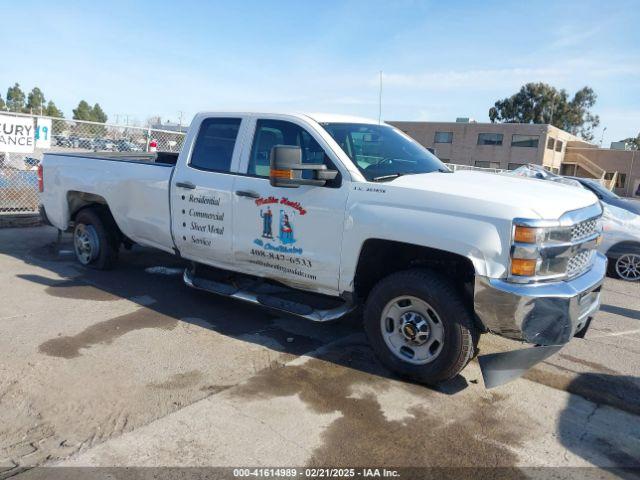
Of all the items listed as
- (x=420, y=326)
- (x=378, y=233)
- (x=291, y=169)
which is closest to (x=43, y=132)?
(x=291, y=169)

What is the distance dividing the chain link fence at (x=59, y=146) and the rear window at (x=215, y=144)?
15.2ft

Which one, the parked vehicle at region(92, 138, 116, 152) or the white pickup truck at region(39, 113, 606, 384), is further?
the parked vehicle at region(92, 138, 116, 152)

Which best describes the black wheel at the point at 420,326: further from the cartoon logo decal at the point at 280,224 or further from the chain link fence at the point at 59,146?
the chain link fence at the point at 59,146

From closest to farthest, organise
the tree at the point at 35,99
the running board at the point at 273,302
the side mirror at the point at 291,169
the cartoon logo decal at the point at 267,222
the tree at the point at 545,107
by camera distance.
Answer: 1. the side mirror at the point at 291,169
2. the running board at the point at 273,302
3. the cartoon logo decal at the point at 267,222
4. the tree at the point at 545,107
5. the tree at the point at 35,99

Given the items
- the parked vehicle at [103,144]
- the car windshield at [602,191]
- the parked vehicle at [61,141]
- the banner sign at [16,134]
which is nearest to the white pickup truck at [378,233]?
the banner sign at [16,134]

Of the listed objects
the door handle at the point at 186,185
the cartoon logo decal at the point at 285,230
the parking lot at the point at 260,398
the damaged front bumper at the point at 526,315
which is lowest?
the parking lot at the point at 260,398

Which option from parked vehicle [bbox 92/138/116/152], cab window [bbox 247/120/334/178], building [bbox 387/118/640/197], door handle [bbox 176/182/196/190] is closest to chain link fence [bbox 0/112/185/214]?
parked vehicle [bbox 92/138/116/152]

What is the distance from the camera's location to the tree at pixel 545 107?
247 ft

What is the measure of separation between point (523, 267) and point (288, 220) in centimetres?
198

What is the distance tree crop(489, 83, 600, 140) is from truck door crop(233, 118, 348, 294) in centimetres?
7879

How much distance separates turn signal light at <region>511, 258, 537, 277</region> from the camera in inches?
138

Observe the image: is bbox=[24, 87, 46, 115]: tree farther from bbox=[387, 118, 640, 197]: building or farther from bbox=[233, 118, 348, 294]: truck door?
bbox=[233, 118, 348, 294]: truck door

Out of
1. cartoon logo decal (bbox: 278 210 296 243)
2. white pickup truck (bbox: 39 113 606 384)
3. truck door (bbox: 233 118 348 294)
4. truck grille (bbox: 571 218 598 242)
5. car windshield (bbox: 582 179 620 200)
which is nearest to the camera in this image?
white pickup truck (bbox: 39 113 606 384)

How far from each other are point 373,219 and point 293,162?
760 millimetres
